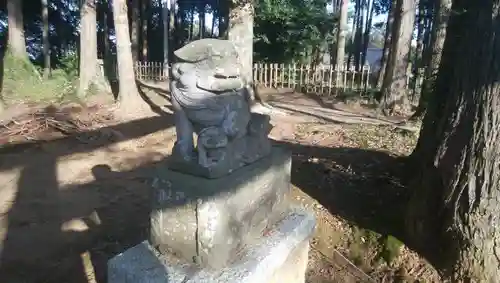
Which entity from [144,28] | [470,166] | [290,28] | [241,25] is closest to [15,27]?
[241,25]

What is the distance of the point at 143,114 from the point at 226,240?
7.93 m

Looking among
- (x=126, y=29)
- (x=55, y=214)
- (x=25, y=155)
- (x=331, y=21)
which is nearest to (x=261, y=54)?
(x=331, y=21)

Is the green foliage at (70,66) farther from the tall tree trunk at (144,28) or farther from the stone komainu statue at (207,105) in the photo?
the stone komainu statue at (207,105)

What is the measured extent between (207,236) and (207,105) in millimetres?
741

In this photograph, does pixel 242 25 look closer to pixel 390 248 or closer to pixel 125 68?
pixel 125 68

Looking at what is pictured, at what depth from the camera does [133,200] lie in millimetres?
4789

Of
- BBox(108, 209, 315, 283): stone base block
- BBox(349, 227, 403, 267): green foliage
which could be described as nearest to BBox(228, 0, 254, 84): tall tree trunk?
BBox(349, 227, 403, 267): green foliage

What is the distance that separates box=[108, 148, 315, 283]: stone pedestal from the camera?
82.5 inches

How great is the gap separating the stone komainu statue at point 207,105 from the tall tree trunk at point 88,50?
9.58 m

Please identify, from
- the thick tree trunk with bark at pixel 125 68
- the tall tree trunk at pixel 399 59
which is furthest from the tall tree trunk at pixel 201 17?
the tall tree trunk at pixel 399 59

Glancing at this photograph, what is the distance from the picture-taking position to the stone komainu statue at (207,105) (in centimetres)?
216

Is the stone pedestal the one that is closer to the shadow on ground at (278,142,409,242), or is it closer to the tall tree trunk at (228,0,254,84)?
the shadow on ground at (278,142,409,242)

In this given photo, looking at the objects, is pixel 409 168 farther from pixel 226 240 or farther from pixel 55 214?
pixel 55 214

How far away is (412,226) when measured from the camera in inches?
140
